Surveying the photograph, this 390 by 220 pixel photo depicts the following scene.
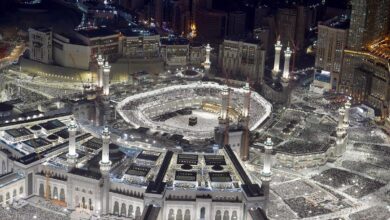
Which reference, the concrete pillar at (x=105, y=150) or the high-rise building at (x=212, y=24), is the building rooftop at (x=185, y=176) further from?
the high-rise building at (x=212, y=24)

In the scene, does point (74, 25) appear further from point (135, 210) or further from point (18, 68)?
point (135, 210)

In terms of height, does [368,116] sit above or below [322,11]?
below

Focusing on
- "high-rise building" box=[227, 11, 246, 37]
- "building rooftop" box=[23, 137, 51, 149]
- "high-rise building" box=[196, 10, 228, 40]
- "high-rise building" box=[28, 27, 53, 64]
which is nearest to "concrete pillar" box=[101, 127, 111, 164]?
"building rooftop" box=[23, 137, 51, 149]

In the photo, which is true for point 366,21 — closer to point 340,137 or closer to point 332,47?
point 332,47

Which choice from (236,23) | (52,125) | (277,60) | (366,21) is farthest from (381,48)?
(52,125)

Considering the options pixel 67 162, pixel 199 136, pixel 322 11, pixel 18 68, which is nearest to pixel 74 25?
pixel 18 68

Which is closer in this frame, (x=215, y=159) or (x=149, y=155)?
(x=215, y=159)

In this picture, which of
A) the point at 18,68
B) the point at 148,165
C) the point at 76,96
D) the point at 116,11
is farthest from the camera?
the point at 116,11
